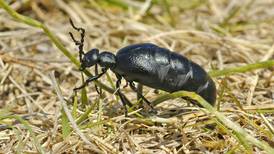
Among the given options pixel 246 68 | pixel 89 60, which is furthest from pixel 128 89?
pixel 246 68

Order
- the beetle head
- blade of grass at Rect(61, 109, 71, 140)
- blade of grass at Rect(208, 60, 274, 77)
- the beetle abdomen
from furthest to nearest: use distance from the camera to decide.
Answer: the beetle head, the beetle abdomen, blade of grass at Rect(208, 60, 274, 77), blade of grass at Rect(61, 109, 71, 140)

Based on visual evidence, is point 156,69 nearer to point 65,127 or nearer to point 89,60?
point 89,60

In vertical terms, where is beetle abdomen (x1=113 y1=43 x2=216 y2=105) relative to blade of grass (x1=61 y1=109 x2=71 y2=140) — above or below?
above

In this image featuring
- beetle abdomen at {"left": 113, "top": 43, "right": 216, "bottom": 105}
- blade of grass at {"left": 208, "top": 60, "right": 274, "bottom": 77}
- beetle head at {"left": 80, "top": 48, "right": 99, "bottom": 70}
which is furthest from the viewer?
beetle head at {"left": 80, "top": 48, "right": 99, "bottom": 70}

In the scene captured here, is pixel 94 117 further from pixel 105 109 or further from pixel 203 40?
pixel 203 40

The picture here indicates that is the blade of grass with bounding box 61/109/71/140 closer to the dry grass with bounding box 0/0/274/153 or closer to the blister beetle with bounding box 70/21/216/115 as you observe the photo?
the dry grass with bounding box 0/0/274/153

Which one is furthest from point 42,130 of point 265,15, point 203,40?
point 265,15

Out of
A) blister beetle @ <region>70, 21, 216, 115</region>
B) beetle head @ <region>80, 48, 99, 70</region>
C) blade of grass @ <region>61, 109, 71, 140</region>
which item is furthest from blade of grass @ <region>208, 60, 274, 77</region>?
blade of grass @ <region>61, 109, 71, 140</region>

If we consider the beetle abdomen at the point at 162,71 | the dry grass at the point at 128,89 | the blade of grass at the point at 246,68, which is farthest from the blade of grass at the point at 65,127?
the blade of grass at the point at 246,68
